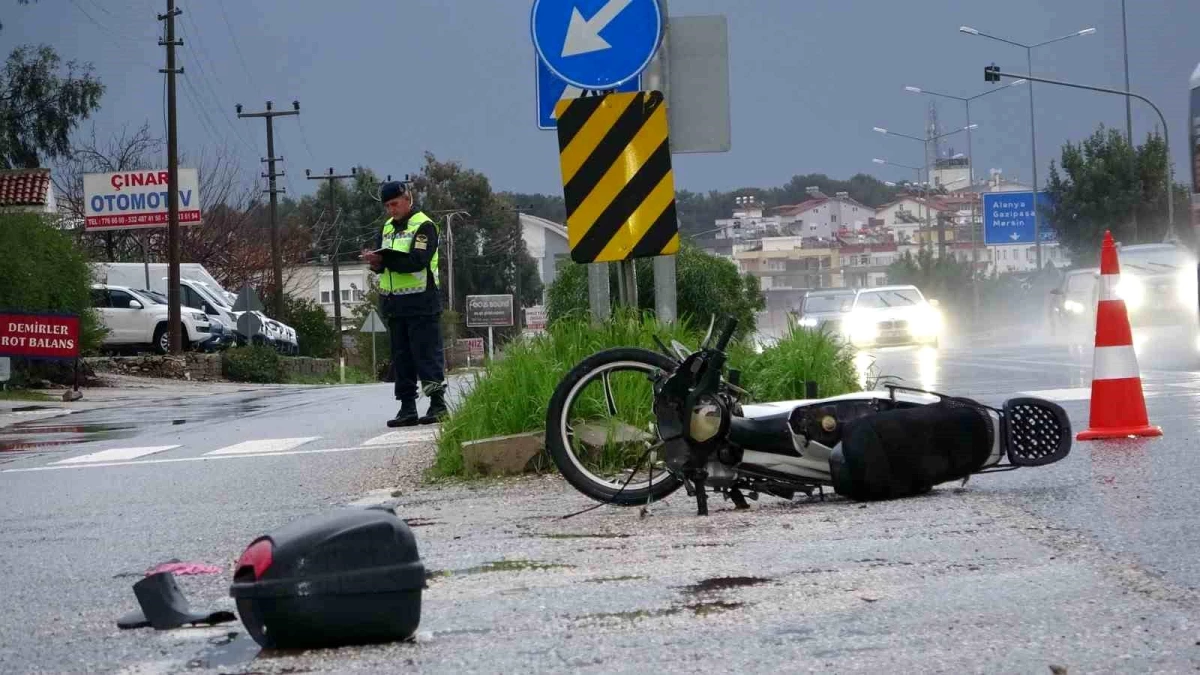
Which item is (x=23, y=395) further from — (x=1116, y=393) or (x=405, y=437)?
(x=1116, y=393)

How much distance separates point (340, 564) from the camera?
4543 mm

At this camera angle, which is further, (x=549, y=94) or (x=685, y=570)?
(x=549, y=94)

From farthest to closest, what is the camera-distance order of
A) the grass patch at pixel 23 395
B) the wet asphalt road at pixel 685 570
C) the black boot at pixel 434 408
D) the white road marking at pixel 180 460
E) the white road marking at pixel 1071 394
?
the grass patch at pixel 23 395, the black boot at pixel 434 408, the white road marking at pixel 1071 394, the white road marking at pixel 180 460, the wet asphalt road at pixel 685 570

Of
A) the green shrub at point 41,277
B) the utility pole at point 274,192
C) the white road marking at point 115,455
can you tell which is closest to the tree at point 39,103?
the utility pole at point 274,192

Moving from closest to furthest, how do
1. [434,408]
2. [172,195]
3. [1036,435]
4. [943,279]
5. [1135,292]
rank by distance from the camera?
[1036,435], [434,408], [1135,292], [172,195], [943,279]

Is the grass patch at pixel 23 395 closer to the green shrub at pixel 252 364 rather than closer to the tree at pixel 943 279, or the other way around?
the green shrub at pixel 252 364

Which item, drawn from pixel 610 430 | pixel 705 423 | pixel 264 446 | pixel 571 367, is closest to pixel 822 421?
pixel 705 423

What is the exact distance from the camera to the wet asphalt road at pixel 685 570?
172 inches

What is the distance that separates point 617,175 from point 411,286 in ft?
12.7

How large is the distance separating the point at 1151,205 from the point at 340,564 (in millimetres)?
72190

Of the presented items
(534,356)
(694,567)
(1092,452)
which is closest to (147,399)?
(534,356)

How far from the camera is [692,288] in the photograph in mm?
23953

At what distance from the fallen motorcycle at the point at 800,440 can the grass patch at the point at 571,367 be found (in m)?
1.11

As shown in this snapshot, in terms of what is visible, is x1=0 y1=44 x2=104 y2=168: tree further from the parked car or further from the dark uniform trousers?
the dark uniform trousers
